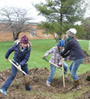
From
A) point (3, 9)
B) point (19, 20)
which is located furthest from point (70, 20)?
point (3, 9)

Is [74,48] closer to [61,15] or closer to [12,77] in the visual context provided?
[12,77]

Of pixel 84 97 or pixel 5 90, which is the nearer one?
pixel 84 97

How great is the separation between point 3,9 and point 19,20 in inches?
104

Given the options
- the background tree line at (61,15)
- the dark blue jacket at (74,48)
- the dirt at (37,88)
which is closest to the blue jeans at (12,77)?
the dirt at (37,88)

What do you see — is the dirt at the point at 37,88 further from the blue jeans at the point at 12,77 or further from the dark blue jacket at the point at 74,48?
the dark blue jacket at the point at 74,48

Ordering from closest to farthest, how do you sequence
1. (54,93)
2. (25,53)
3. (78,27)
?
(25,53)
(54,93)
(78,27)

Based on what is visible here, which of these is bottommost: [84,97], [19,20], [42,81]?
[19,20]

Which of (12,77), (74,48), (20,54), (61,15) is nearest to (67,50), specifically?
(74,48)

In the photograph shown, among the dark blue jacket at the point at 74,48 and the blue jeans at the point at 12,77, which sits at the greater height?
the dark blue jacket at the point at 74,48

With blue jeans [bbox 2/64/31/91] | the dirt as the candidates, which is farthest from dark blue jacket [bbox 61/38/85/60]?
blue jeans [bbox 2/64/31/91]

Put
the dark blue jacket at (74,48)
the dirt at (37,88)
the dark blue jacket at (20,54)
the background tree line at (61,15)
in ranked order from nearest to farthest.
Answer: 1. the dirt at (37,88)
2. the dark blue jacket at (20,54)
3. the dark blue jacket at (74,48)
4. the background tree line at (61,15)

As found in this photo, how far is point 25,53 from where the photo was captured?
5508 mm

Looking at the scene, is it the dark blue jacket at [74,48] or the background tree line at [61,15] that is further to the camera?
the background tree line at [61,15]

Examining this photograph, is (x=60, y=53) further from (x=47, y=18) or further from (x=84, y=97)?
(x=47, y=18)
